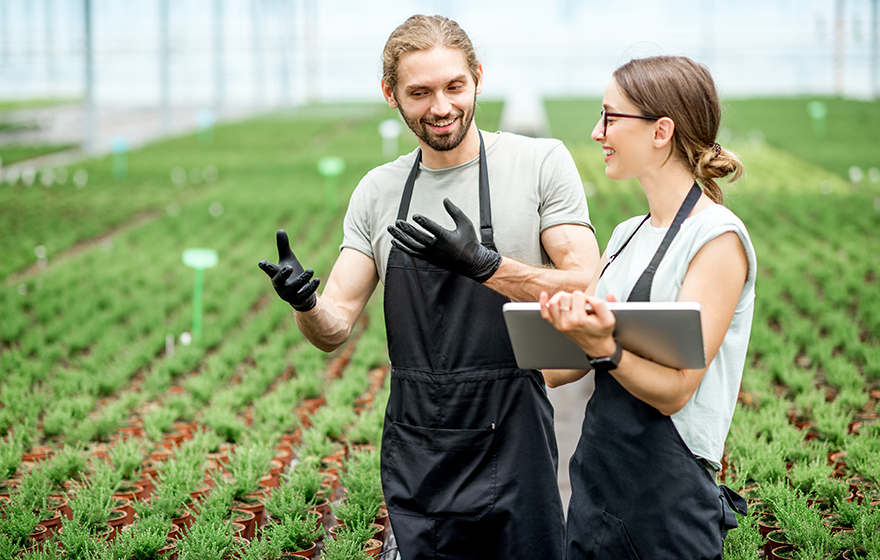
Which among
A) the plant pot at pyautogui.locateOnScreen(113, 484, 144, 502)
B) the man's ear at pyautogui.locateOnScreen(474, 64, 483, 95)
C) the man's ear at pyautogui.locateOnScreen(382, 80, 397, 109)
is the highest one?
the man's ear at pyautogui.locateOnScreen(474, 64, 483, 95)

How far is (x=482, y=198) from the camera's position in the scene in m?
1.93

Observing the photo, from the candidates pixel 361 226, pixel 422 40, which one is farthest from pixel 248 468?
pixel 422 40

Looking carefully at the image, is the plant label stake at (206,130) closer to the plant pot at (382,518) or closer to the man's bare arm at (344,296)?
the plant pot at (382,518)

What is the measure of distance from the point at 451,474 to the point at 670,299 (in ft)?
2.43

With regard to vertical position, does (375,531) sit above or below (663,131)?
below

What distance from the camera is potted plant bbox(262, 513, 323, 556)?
A: 2643 mm

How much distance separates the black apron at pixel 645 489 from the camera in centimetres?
150

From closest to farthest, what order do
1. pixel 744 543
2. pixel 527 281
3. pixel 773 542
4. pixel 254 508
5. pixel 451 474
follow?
pixel 527 281, pixel 451 474, pixel 744 543, pixel 773 542, pixel 254 508

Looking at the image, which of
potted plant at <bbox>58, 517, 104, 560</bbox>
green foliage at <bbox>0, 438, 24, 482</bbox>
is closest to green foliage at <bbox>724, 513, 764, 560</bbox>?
potted plant at <bbox>58, 517, 104, 560</bbox>

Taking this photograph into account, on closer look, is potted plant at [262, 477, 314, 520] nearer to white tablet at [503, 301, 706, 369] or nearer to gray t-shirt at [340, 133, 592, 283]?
gray t-shirt at [340, 133, 592, 283]

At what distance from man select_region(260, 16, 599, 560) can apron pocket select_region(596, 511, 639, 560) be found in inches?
13.3

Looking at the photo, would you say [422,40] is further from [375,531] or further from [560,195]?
[375,531]

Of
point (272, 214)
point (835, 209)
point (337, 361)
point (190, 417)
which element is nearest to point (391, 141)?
point (272, 214)

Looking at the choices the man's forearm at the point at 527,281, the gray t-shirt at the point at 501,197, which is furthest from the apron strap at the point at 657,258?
the gray t-shirt at the point at 501,197
